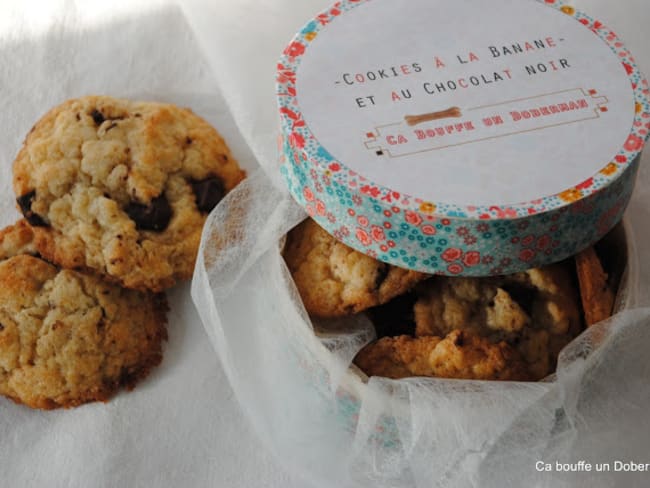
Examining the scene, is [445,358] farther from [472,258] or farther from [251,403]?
[251,403]

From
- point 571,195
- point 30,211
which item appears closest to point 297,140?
point 571,195

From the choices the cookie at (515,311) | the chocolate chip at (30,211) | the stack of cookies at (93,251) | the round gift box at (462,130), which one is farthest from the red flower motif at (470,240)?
the chocolate chip at (30,211)

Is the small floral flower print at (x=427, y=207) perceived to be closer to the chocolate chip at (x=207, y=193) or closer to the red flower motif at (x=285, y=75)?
the red flower motif at (x=285, y=75)

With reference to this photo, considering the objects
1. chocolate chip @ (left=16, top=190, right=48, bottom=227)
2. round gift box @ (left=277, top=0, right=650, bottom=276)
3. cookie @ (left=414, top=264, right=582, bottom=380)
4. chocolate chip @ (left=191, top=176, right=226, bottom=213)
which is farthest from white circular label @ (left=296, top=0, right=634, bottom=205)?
chocolate chip @ (left=16, top=190, right=48, bottom=227)

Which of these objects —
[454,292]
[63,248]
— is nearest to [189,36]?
[63,248]

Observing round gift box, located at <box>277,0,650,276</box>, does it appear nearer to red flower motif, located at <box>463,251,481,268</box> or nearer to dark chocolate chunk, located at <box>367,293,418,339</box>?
red flower motif, located at <box>463,251,481,268</box>

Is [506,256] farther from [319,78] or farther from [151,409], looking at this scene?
[151,409]
